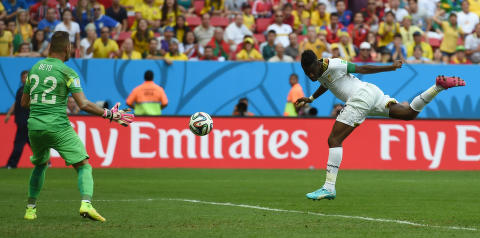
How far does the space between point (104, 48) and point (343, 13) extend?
25.8 feet

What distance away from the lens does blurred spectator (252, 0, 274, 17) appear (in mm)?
26984

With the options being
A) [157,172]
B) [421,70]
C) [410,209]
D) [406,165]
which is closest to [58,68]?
[410,209]

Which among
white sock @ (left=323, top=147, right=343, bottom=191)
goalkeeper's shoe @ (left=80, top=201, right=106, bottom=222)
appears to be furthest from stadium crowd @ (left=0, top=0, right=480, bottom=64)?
goalkeeper's shoe @ (left=80, top=201, right=106, bottom=222)

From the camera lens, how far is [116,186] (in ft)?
52.1

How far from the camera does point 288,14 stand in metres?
26.4

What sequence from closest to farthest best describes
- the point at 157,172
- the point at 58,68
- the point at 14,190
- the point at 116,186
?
the point at 58,68 → the point at 14,190 → the point at 116,186 → the point at 157,172

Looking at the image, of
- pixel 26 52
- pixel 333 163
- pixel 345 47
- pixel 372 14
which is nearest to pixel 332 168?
pixel 333 163

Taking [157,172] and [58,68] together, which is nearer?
[58,68]

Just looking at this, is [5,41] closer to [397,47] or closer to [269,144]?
[269,144]

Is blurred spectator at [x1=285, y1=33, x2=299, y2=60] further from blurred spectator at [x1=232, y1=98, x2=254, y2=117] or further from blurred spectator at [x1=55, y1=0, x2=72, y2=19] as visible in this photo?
blurred spectator at [x1=55, y1=0, x2=72, y2=19]

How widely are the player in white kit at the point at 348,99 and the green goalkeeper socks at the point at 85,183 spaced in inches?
144

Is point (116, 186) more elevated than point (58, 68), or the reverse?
point (58, 68)

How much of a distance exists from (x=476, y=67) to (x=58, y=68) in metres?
17.8

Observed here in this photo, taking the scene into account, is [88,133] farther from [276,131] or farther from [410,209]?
[410,209]
